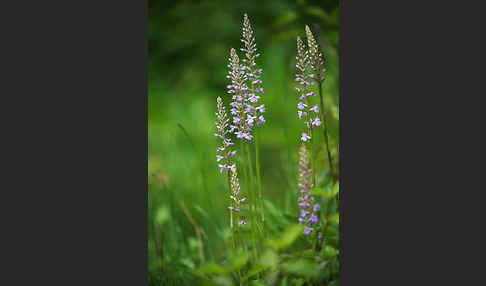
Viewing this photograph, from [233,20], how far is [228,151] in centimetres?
156

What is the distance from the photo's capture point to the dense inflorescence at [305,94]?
2.75m

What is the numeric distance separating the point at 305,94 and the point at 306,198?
2.17 ft

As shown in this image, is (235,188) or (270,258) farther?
(235,188)

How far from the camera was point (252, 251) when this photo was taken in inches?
116

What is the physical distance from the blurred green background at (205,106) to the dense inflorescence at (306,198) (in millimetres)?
323

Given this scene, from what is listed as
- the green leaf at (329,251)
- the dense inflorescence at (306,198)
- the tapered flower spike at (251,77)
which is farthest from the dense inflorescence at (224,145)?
the green leaf at (329,251)

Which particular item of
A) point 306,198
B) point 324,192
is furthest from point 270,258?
point 306,198

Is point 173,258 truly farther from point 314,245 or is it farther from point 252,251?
point 314,245

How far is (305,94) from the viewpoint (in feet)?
9.14

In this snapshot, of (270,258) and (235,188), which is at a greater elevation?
(235,188)

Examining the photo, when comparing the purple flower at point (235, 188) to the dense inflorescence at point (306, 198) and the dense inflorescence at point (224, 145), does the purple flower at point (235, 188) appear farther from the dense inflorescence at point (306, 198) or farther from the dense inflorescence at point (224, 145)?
the dense inflorescence at point (306, 198)

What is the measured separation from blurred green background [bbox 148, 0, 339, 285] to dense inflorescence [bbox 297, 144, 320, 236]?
0.32 meters

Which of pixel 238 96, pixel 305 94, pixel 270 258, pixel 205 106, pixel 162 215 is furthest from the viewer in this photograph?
pixel 205 106

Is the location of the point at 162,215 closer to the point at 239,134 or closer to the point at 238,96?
the point at 239,134
